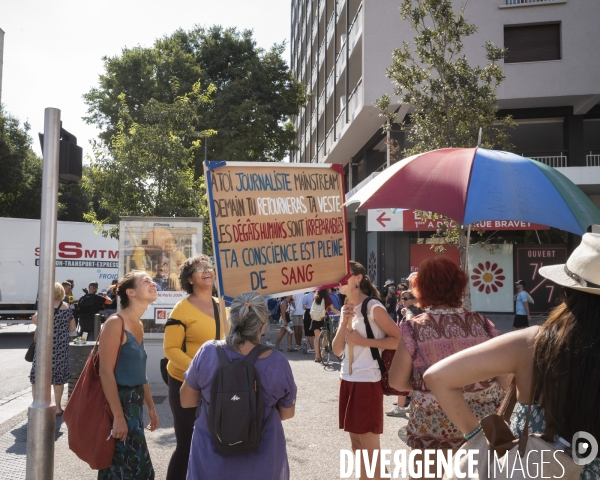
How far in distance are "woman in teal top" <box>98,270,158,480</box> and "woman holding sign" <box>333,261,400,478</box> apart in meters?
1.51

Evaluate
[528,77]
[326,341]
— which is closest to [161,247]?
[326,341]

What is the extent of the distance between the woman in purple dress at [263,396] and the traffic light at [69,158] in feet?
8.11

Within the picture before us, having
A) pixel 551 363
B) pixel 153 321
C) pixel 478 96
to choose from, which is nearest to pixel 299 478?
Result: pixel 551 363

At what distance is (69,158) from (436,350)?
3.25m

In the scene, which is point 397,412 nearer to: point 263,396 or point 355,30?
point 263,396

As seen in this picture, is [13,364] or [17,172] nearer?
[13,364]

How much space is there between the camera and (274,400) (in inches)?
119

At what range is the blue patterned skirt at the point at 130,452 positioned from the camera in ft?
12.9

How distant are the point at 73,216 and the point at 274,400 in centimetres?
4388

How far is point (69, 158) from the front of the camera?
16.1ft

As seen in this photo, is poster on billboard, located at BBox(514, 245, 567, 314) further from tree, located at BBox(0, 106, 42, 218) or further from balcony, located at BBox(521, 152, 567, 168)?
tree, located at BBox(0, 106, 42, 218)

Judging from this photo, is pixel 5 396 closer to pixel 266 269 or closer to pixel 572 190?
pixel 266 269

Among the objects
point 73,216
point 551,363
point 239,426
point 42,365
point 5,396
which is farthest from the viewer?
point 73,216

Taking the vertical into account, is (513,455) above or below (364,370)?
above
